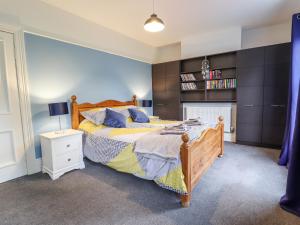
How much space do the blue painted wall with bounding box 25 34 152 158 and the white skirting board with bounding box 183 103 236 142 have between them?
183 centimetres

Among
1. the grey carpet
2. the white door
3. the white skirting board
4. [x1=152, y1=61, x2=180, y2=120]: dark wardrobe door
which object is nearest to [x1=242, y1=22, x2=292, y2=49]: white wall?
the white skirting board

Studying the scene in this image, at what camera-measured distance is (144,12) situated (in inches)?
118

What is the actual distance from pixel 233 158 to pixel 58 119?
10.7 feet

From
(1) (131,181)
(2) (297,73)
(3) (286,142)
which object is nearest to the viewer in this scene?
(1) (131,181)

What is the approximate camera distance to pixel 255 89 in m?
3.63

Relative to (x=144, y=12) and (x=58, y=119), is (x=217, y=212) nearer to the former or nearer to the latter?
(x=58, y=119)

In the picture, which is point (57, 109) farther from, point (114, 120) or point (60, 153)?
point (114, 120)

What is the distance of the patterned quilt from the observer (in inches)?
70.1

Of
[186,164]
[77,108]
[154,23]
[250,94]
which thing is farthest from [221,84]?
[77,108]

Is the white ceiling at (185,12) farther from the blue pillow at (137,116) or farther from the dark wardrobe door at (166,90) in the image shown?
the blue pillow at (137,116)

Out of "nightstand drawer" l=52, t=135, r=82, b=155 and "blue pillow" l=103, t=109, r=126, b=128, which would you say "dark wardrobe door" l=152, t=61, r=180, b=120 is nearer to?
"blue pillow" l=103, t=109, r=126, b=128

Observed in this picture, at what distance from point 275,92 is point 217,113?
4.11 ft

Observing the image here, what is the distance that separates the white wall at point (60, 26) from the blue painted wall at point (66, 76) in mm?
132

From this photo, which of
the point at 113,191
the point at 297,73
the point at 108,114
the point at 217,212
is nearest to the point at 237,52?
the point at 297,73
